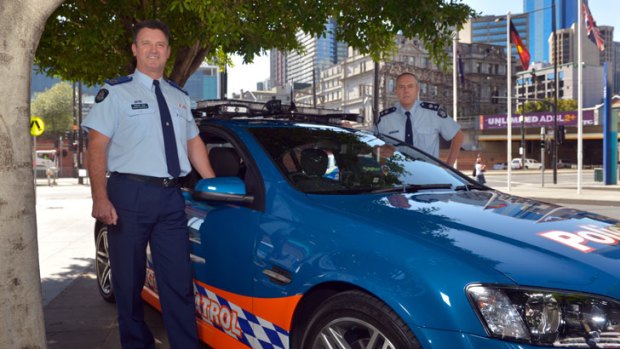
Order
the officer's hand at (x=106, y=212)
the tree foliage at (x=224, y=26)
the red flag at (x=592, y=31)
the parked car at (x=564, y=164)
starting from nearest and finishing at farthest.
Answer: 1. the officer's hand at (x=106, y=212)
2. the tree foliage at (x=224, y=26)
3. the red flag at (x=592, y=31)
4. the parked car at (x=564, y=164)

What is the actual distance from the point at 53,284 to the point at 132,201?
11.2 ft

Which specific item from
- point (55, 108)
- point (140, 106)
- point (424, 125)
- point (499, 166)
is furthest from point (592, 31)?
point (55, 108)

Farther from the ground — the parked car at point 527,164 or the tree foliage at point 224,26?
the tree foliage at point 224,26

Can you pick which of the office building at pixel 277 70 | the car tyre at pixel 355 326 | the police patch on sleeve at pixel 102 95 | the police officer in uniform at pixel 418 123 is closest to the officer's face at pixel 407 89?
the police officer in uniform at pixel 418 123

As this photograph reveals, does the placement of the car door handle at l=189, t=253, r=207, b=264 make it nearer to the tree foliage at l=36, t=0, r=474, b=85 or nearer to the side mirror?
the side mirror

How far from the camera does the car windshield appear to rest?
116 inches

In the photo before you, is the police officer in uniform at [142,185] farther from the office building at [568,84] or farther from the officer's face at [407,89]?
the office building at [568,84]

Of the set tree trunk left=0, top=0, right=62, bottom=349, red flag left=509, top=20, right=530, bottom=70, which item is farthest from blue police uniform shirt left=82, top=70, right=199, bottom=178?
red flag left=509, top=20, right=530, bottom=70

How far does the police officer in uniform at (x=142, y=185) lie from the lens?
3004 mm

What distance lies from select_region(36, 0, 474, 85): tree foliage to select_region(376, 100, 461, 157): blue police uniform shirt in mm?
1719

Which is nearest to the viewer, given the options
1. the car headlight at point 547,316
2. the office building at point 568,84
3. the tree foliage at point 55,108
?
the car headlight at point 547,316

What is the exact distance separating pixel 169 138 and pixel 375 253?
154cm

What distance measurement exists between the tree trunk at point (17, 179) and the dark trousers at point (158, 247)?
20.5 inches

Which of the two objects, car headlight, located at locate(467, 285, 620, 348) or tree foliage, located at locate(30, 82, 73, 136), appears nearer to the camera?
car headlight, located at locate(467, 285, 620, 348)
